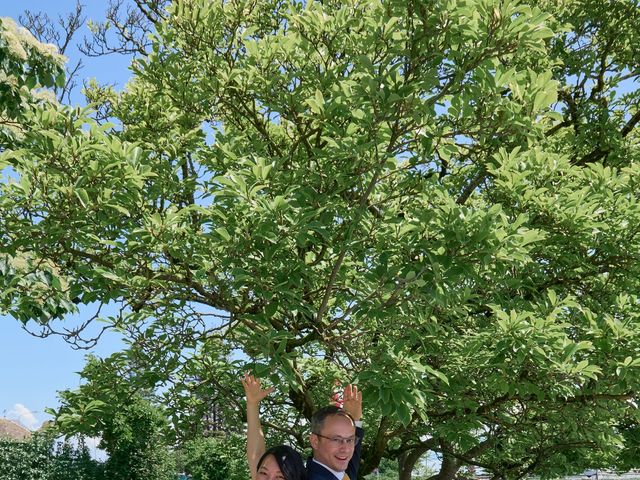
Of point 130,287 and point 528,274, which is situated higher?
point 528,274

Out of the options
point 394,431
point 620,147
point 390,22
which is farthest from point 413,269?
point 620,147

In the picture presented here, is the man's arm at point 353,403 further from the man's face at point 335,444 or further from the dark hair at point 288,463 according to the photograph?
the dark hair at point 288,463

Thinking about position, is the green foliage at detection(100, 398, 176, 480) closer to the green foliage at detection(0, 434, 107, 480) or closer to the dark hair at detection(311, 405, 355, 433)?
the green foliage at detection(0, 434, 107, 480)

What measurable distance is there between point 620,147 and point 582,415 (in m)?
4.00

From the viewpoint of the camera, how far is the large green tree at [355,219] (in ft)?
16.2

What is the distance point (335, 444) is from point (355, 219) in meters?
2.01

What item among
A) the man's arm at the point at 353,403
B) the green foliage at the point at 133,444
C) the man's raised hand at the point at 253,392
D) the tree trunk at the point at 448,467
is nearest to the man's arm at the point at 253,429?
the man's raised hand at the point at 253,392

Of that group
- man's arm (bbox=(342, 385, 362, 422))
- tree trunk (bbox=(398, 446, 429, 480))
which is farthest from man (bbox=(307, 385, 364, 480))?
tree trunk (bbox=(398, 446, 429, 480))

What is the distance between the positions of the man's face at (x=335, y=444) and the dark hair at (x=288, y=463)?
0.17 metres

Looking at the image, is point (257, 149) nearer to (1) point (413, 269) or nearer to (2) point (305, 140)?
(2) point (305, 140)

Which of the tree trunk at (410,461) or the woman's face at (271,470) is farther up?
the tree trunk at (410,461)

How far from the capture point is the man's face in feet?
12.7

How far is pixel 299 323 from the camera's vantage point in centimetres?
727

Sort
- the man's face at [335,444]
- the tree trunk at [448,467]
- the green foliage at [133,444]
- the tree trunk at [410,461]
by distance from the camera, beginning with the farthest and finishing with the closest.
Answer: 1. the green foliage at [133,444]
2. the tree trunk at [410,461]
3. the tree trunk at [448,467]
4. the man's face at [335,444]
